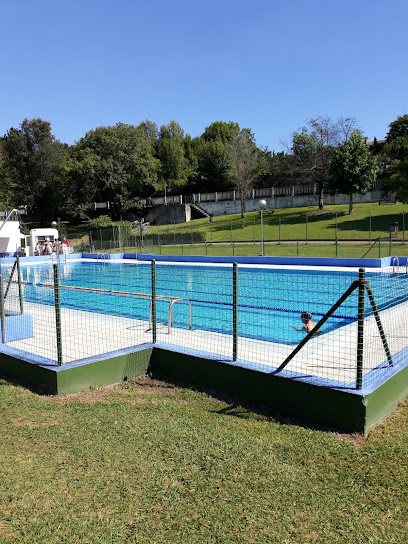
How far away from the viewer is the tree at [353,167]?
35719mm

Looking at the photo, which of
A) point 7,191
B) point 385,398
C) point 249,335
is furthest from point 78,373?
point 7,191

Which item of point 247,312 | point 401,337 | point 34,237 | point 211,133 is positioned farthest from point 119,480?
point 211,133

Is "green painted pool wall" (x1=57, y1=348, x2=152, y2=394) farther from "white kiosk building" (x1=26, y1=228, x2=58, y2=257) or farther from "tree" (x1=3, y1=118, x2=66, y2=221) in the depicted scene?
"tree" (x1=3, y1=118, x2=66, y2=221)

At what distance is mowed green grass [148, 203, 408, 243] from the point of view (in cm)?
3319

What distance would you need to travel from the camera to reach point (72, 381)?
5.26 meters

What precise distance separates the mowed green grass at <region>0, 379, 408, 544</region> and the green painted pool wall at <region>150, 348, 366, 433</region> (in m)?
0.21

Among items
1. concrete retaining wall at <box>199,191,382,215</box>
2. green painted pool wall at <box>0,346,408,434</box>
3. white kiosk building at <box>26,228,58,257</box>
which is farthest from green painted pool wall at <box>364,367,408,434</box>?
concrete retaining wall at <box>199,191,382,215</box>

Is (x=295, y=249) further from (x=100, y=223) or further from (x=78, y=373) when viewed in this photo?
(x=78, y=373)

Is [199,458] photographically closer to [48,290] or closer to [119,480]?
[119,480]

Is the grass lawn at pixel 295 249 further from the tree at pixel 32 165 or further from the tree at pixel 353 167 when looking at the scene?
the tree at pixel 32 165

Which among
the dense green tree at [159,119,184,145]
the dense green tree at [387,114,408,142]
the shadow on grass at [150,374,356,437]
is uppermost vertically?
the dense green tree at [159,119,184,145]

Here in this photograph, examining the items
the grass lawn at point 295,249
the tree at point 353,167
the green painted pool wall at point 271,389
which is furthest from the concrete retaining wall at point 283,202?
the green painted pool wall at point 271,389

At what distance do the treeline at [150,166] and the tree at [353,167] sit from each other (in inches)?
3.3

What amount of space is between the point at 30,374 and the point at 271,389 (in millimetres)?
3198
